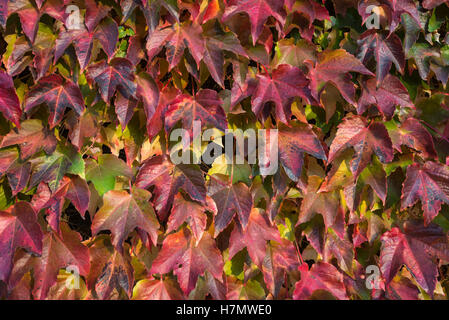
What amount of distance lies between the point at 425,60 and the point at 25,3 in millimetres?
1499

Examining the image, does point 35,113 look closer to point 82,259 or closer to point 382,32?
point 82,259

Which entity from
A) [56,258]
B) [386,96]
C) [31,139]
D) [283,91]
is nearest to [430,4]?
[386,96]

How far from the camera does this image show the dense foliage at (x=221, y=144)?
138 centimetres

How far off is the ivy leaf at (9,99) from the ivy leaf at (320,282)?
1.22 meters

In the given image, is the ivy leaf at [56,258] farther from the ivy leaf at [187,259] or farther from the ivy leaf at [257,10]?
the ivy leaf at [257,10]

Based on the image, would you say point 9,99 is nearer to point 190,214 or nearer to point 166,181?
point 166,181

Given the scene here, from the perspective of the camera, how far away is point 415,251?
5.36 ft

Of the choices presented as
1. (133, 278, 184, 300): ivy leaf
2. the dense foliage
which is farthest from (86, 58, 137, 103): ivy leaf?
(133, 278, 184, 300): ivy leaf

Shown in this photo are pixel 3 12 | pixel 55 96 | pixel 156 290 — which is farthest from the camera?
pixel 156 290

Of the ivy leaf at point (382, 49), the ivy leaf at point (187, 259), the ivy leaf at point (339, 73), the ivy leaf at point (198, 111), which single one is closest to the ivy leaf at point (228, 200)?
the ivy leaf at point (187, 259)

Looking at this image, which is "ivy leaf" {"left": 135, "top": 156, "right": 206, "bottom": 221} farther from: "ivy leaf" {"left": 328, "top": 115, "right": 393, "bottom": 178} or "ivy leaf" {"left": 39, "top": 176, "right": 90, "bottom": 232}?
"ivy leaf" {"left": 328, "top": 115, "right": 393, "bottom": 178}

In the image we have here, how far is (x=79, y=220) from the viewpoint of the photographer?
1853mm

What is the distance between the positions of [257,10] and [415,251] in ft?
3.80
